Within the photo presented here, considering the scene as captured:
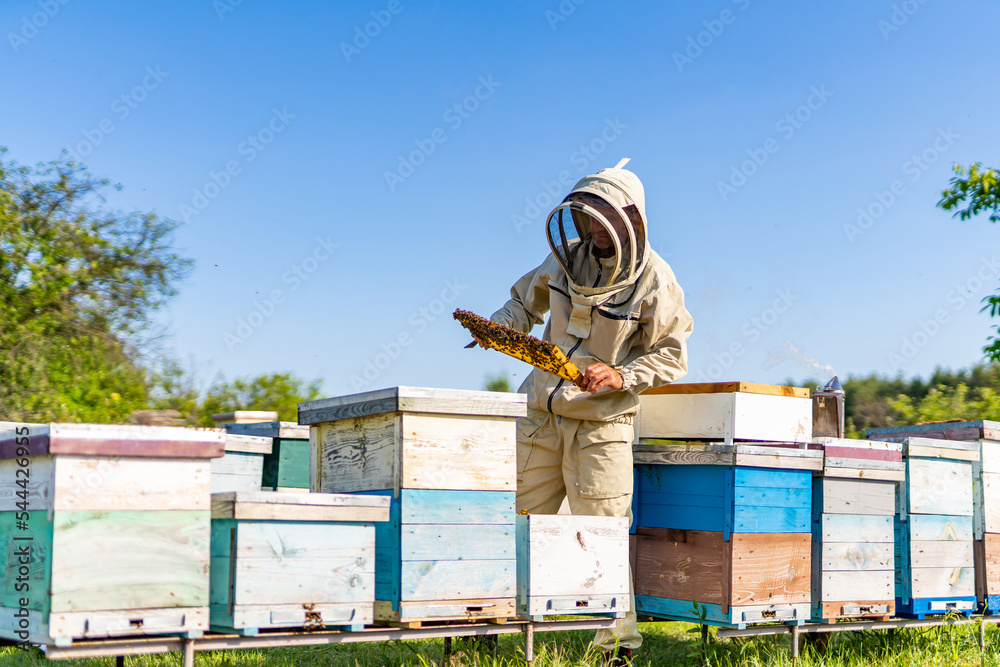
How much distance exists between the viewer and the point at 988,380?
3269 cm

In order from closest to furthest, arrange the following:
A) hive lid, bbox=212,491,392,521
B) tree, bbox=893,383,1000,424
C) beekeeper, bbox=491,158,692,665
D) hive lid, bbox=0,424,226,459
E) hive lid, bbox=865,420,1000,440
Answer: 1. hive lid, bbox=0,424,226,459
2. hive lid, bbox=212,491,392,521
3. beekeeper, bbox=491,158,692,665
4. hive lid, bbox=865,420,1000,440
5. tree, bbox=893,383,1000,424

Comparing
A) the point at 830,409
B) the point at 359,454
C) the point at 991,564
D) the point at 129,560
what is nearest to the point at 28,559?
the point at 129,560

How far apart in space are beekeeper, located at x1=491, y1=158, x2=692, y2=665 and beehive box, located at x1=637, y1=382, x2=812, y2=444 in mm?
446

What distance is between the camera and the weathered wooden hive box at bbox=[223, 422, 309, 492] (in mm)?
6250

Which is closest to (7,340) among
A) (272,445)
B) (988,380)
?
(272,445)

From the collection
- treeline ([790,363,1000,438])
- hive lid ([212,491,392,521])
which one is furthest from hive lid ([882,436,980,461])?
treeline ([790,363,1000,438])

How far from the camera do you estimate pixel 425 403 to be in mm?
3840

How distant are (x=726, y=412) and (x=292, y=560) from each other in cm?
283

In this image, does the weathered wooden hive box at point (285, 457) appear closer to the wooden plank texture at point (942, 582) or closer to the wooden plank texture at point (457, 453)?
the wooden plank texture at point (457, 453)

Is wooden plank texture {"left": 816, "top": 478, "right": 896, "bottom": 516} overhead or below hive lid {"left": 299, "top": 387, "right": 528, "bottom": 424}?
below

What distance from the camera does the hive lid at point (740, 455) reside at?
490cm

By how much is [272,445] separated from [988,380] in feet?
106

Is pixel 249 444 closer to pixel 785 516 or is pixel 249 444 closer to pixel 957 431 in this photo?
pixel 785 516

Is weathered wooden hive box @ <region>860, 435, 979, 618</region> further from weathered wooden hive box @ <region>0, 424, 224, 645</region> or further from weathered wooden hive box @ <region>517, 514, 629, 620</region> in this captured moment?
weathered wooden hive box @ <region>0, 424, 224, 645</region>
